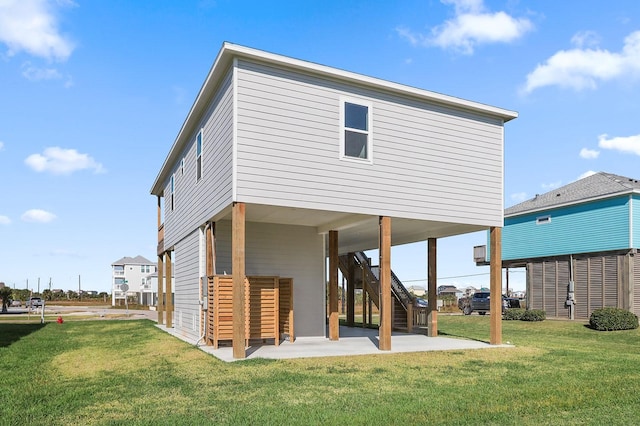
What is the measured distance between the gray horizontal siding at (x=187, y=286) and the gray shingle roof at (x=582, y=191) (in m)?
19.2

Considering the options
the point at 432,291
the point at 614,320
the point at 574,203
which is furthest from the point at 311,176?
the point at 574,203

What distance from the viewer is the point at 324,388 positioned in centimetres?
825

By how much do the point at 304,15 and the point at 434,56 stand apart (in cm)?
501

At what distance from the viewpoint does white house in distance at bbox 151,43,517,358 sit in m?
11.5

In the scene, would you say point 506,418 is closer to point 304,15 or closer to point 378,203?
point 378,203

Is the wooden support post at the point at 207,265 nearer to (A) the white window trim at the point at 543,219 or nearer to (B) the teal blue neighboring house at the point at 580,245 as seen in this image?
(B) the teal blue neighboring house at the point at 580,245

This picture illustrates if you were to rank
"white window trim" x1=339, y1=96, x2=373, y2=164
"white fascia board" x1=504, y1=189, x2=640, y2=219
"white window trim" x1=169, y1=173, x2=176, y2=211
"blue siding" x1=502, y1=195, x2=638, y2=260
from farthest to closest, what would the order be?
"blue siding" x1=502, y1=195, x2=638, y2=260, "white fascia board" x1=504, y1=189, x2=640, y2=219, "white window trim" x1=169, y1=173, x2=176, y2=211, "white window trim" x1=339, y1=96, x2=373, y2=164

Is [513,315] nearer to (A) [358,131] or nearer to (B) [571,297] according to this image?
(B) [571,297]

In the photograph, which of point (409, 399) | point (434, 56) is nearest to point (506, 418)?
point (409, 399)

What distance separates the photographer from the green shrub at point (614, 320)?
2142 centimetres

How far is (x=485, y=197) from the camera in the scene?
1466 centimetres

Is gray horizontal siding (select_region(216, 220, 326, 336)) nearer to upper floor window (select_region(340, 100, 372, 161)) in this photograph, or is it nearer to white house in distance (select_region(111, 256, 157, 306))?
upper floor window (select_region(340, 100, 372, 161))

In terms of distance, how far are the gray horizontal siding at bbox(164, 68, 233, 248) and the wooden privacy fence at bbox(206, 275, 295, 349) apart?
1867 mm

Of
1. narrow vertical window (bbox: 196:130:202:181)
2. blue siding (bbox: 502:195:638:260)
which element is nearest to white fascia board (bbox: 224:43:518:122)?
narrow vertical window (bbox: 196:130:202:181)
